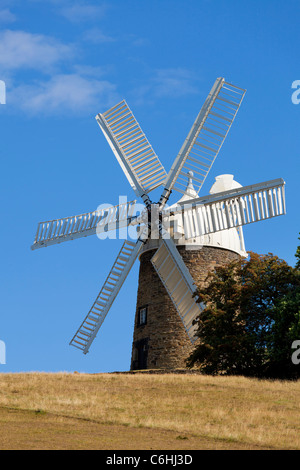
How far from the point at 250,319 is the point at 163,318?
4.63 metres

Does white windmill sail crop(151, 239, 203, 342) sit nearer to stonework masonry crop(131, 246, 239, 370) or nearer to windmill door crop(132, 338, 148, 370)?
stonework masonry crop(131, 246, 239, 370)

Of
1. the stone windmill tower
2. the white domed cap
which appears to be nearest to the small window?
the stone windmill tower

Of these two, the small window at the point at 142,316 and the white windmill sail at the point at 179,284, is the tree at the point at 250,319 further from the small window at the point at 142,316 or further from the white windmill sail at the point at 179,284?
the small window at the point at 142,316

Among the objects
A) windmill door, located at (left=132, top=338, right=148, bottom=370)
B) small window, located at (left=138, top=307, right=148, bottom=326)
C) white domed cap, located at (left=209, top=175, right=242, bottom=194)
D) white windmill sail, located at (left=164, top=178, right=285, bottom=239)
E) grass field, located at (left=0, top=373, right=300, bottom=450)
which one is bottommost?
grass field, located at (left=0, top=373, right=300, bottom=450)

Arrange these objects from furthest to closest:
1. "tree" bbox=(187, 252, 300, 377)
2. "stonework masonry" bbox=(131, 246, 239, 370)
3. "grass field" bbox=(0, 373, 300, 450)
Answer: "stonework masonry" bbox=(131, 246, 239, 370) < "tree" bbox=(187, 252, 300, 377) < "grass field" bbox=(0, 373, 300, 450)

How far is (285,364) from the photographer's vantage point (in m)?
31.3

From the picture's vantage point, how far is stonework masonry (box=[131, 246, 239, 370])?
3431 centimetres

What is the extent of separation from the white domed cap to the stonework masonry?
3.55 metres

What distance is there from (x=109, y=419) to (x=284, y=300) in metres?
12.7

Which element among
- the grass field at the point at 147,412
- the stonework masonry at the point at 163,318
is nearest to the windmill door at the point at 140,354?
the stonework masonry at the point at 163,318
